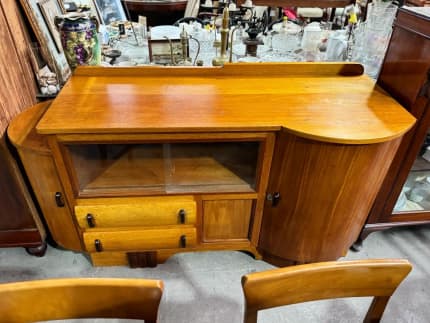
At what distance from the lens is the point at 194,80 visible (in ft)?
4.06

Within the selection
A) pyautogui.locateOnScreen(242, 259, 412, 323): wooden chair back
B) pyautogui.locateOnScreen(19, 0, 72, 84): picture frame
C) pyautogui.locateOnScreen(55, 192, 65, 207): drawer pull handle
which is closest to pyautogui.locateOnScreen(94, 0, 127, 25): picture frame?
pyautogui.locateOnScreen(19, 0, 72, 84): picture frame

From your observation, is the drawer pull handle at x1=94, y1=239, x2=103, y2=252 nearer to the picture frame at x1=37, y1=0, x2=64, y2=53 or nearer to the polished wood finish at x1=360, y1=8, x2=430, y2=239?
the picture frame at x1=37, y1=0, x2=64, y2=53

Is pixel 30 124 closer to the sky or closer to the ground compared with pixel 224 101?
closer to the ground

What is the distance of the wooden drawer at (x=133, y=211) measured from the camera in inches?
44.7

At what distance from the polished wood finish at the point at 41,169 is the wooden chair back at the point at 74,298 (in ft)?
2.07

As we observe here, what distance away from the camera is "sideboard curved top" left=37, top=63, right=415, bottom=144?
958 mm

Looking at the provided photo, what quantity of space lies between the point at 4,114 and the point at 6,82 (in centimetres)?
12

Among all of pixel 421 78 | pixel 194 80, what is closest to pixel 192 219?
pixel 194 80

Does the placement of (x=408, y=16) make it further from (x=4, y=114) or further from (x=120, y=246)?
(x=4, y=114)

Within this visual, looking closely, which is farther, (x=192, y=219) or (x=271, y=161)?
(x=192, y=219)

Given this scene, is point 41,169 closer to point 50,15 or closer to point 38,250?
point 38,250

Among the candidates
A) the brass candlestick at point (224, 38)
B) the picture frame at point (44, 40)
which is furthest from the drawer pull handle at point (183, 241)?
the picture frame at point (44, 40)

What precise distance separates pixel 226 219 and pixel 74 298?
777 millimetres

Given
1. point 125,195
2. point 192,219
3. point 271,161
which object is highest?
point 271,161
